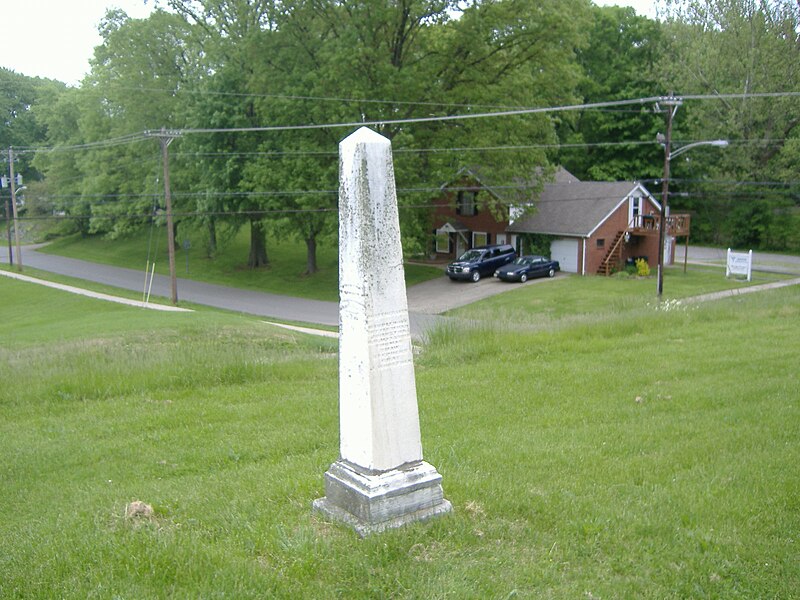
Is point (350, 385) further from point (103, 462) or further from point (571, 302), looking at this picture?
point (571, 302)

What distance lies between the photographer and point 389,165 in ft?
21.4

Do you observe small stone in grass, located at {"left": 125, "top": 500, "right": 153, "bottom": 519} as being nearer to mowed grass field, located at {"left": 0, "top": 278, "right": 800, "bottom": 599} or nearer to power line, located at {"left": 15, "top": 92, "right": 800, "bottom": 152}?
mowed grass field, located at {"left": 0, "top": 278, "right": 800, "bottom": 599}

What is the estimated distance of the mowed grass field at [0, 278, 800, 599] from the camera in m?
5.44

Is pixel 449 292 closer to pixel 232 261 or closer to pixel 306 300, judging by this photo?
pixel 306 300

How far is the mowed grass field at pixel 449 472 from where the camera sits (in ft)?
17.8

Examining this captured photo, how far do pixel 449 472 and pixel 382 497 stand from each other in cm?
154

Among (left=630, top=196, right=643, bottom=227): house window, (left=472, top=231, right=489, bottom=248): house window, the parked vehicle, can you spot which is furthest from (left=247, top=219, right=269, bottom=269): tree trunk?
(left=630, top=196, right=643, bottom=227): house window

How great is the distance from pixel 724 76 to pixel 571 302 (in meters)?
18.1

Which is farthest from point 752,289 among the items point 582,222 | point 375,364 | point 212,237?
point 375,364

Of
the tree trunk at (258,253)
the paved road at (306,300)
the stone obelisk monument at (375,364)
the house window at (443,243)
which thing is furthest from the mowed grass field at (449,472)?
the house window at (443,243)

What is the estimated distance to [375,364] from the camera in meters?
6.30

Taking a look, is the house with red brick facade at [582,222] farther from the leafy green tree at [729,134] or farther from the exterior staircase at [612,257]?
the leafy green tree at [729,134]

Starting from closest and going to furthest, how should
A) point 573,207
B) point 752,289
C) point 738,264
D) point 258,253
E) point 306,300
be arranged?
point 752,289
point 306,300
point 738,264
point 573,207
point 258,253

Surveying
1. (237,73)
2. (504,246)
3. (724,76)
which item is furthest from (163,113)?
(724,76)
